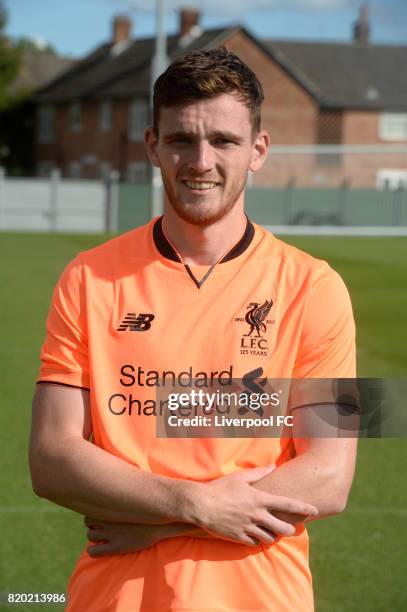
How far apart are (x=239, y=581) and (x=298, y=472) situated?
0.24 m

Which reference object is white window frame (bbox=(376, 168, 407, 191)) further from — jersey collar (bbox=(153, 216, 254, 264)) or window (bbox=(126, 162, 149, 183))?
jersey collar (bbox=(153, 216, 254, 264))

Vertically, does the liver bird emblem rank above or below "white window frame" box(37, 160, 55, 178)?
above

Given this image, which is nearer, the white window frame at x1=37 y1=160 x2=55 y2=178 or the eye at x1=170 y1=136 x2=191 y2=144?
the eye at x1=170 y1=136 x2=191 y2=144

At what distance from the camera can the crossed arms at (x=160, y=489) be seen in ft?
7.66

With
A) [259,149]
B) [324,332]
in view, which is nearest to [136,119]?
[259,149]

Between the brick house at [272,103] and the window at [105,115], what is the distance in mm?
40

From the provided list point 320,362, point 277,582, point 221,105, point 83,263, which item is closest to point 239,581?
point 277,582

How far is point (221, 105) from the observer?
7.93ft

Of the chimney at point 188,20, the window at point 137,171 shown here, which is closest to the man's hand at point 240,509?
the chimney at point 188,20

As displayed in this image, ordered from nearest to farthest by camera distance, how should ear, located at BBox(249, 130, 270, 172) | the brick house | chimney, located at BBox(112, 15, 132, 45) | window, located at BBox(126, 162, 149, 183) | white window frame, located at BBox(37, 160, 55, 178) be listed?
ear, located at BBox(249, 130, 270, 172)
the brick house
window, located at BBox(126, 162, 149, 183)
chimney, located at BBox(112, 15, 132, 45)
white window frame, located at BBox(37, 160, 55, 178)

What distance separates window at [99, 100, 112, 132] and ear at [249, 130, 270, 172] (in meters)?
45.3

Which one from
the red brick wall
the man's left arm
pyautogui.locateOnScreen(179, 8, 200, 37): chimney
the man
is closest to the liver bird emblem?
the man

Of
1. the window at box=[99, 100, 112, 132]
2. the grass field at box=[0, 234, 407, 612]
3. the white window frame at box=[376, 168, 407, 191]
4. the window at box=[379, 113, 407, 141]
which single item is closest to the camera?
the grass field at box=[0, 234, 407, 612]

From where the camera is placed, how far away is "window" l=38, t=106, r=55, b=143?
5294 cm
